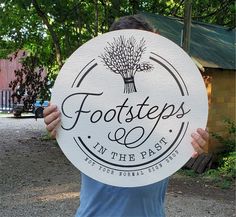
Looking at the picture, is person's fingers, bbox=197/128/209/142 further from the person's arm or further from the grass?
the grass

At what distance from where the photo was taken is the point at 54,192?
6539mm

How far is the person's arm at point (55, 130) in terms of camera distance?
1763 millimetres

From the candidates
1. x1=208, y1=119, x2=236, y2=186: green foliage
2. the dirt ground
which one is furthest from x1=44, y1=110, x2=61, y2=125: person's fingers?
x1=208, y1=119, x2=236, y2=186: green foliage

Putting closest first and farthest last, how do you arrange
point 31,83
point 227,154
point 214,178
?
point 214,178, point 227,154, point 31,83

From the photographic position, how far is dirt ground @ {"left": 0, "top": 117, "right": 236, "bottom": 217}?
18.8 ft

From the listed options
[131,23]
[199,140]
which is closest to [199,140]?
[199,140]

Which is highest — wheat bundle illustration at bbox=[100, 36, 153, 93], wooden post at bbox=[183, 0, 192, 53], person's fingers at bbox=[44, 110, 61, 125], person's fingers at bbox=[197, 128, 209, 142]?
wheat bundle illustration at bbox=[100, 36, 153, 93]

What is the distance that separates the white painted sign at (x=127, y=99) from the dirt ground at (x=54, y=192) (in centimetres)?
388

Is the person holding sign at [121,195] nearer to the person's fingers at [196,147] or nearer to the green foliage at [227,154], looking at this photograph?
the person's fingers at [196,147]

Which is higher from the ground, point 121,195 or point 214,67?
point 121,195

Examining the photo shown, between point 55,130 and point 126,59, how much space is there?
1.26 ft

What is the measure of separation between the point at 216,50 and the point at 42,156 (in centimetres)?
434

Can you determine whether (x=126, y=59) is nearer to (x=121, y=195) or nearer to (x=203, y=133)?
(x=203, y=133)

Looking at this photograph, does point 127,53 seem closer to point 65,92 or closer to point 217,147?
point 65,92
